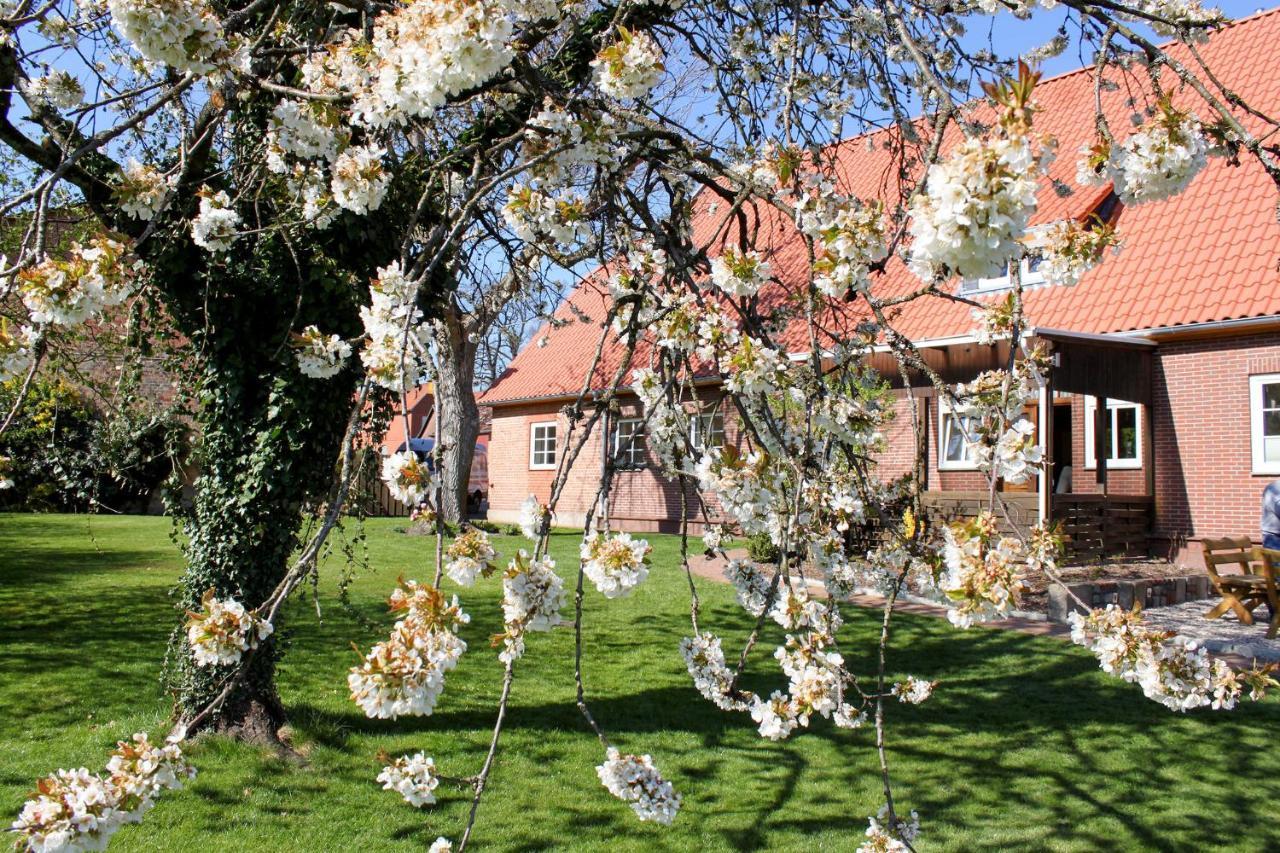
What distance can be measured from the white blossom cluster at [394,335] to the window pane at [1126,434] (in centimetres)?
1183

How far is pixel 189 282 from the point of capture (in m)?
4.71

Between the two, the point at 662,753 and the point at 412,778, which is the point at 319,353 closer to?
the point at 412,778

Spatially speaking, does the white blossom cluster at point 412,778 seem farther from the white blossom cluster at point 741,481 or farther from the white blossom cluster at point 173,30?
the white blossom cluster at point 173,30

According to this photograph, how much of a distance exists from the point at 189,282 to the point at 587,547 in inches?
134

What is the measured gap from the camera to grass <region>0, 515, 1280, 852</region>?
4.22 m

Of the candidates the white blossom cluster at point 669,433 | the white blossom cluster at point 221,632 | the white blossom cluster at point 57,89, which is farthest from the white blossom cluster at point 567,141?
the white blossom cluster at point 57,89

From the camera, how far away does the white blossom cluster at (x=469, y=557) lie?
219cm

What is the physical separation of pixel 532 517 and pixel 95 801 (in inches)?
43.2

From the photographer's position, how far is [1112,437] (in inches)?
484

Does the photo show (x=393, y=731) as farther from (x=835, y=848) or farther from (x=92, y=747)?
(x=835, y=848)

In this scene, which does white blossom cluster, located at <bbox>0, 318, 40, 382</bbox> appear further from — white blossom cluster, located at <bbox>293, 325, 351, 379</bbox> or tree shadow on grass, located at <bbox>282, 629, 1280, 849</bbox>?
tree shadow on grass, located at <bbox>282, 629, 1280, 849</bbox>

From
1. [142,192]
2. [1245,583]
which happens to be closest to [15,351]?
[142,192]

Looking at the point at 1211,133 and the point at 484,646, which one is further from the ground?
the point at 1211,133

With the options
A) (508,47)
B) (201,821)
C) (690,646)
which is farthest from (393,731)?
(508,47)
